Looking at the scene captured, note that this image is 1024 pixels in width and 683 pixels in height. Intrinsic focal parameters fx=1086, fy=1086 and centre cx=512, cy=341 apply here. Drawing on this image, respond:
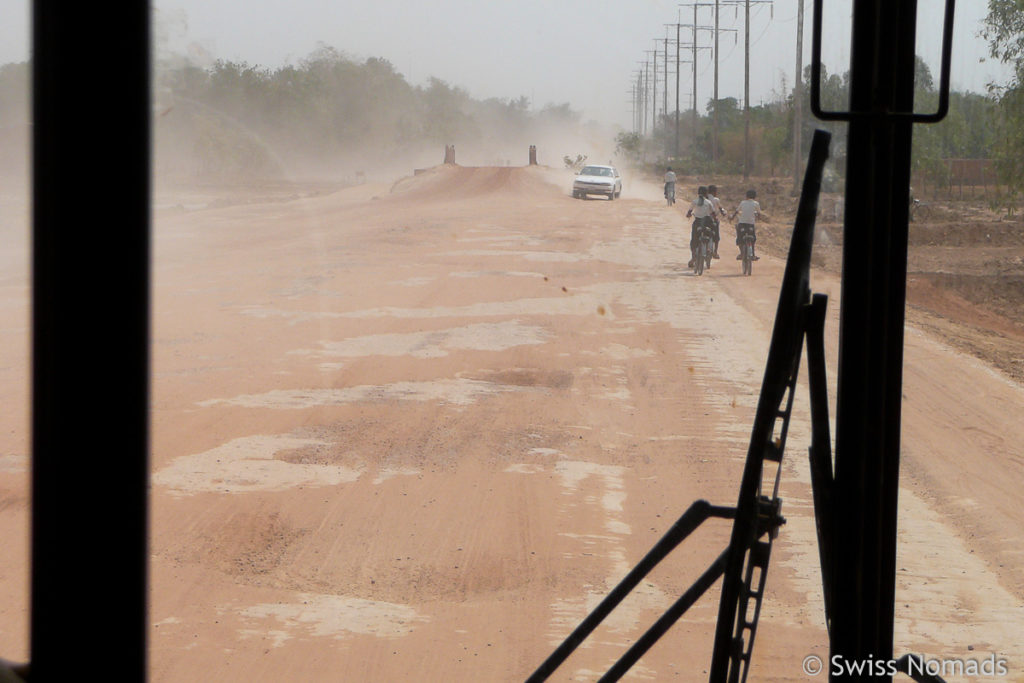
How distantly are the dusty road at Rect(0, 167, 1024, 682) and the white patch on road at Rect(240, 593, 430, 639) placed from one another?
0.02m

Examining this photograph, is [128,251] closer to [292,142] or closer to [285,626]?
[285,626]

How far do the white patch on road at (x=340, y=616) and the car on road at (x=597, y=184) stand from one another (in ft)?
128

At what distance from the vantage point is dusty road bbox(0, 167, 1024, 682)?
5.39 meters

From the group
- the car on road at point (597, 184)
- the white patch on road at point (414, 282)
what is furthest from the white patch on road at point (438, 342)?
the car on road at point (597, 184)

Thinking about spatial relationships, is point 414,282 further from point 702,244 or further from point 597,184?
point 597,184

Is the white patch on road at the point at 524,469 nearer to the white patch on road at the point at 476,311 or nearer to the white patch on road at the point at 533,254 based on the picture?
the white patch on road at the point at 476,311

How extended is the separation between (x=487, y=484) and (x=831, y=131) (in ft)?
17.2

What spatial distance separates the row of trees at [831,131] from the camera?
317 cm

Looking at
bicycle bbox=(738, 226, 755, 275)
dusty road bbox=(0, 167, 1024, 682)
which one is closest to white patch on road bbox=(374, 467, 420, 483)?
dusty road bbox=(0, 167, 1024, 682)

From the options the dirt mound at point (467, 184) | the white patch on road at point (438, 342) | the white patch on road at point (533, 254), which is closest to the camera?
the white patch on road at point (438, 342)

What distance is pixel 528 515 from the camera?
289 inches

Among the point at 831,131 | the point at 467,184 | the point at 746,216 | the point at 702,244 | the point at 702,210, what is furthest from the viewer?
the point at 467,184

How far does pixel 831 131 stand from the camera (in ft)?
10.5

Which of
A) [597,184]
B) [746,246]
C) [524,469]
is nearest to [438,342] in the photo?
[524,469]
